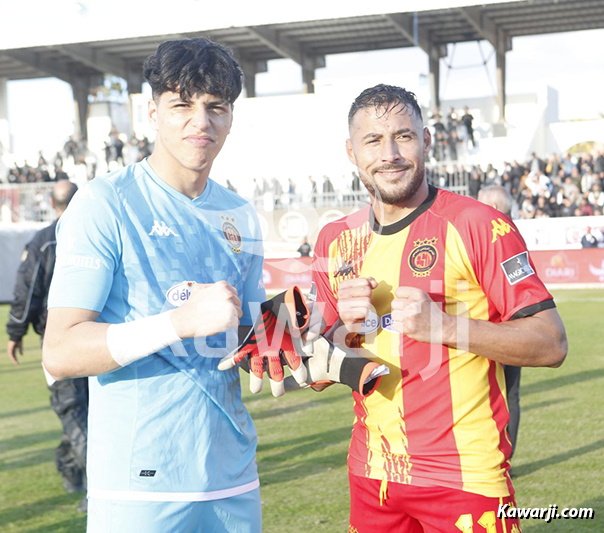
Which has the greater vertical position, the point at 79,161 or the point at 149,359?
the point at 79,161

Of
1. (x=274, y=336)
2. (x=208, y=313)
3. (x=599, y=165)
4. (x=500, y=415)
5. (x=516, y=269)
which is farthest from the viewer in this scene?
(x=599, y=165)

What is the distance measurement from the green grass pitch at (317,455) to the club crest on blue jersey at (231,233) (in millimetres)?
3127

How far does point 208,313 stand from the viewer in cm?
218

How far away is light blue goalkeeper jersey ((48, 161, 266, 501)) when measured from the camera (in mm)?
2352

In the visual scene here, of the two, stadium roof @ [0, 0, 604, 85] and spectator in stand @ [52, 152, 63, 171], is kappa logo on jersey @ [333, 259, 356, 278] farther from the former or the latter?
spectator in stand @ [52, 152, 63, 171]

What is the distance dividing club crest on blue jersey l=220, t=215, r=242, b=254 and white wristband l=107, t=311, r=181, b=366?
50 centimetres

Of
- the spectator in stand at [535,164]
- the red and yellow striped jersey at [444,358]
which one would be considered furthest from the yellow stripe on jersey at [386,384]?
the spectator in stand at [535,164]

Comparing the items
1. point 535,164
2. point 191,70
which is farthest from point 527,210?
point 191,70

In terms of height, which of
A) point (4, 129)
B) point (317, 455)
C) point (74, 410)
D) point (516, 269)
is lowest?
point (317, 455)

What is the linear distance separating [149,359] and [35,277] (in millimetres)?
4107

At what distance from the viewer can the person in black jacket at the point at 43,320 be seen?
5969 mm

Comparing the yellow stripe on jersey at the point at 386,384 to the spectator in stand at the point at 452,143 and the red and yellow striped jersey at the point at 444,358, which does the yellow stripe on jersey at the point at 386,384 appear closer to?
the red and yellow striped jersey at the point at 444,358

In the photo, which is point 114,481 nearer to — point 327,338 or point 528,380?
point 327,338

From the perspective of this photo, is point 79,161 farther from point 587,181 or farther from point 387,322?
point 387,322
